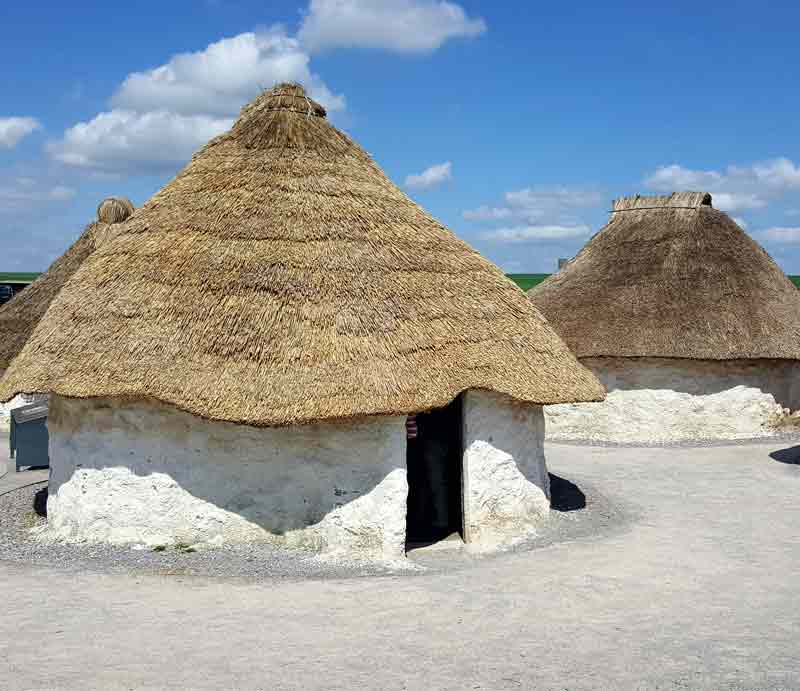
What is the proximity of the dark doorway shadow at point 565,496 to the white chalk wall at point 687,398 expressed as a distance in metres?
5.72

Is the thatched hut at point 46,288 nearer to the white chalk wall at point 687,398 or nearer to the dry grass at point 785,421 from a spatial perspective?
the white chalk wall at point 687,398

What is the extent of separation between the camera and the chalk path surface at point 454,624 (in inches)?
320

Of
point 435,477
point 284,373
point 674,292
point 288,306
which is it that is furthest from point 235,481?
point 674,292

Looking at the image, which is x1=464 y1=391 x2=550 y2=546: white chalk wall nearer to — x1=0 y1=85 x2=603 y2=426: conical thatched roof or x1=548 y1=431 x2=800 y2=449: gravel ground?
x1=0 y1=85 x2=603 y2=426: conical thatched roof

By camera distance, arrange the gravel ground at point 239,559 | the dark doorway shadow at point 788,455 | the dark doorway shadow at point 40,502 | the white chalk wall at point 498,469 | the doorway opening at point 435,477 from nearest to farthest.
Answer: the gravel ground at point 239,559
the white chalk wall at point 498,469
the doorway opening at point 435,477
the dark doorway shadow at point 40,502
the dark doorway shadow at point 788,455

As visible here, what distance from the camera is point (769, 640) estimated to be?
29.7 ft

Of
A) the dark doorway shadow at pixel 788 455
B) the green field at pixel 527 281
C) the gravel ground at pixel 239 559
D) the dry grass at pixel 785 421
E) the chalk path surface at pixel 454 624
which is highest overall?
the green field at pixel 527 281

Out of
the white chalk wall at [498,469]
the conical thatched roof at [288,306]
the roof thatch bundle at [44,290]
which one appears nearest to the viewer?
the conical thatched roof at [288,306]

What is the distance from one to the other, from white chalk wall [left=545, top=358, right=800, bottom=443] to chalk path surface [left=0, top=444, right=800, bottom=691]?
9.12 m

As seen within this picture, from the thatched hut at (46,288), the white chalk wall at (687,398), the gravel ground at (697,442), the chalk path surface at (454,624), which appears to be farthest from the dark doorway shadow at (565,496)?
the thatched hut at (46,288)

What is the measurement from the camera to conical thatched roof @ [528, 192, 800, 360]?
22.0 metres

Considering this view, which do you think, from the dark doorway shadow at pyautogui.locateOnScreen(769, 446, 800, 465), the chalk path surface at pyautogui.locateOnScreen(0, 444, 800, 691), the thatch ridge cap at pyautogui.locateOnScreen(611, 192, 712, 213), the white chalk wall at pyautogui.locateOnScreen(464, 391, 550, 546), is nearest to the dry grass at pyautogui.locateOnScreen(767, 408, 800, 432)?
the dark doorway shadow at pyautogui.locateOnScreen(769, 446, 800, 465)

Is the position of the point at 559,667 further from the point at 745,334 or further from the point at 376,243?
the point at 745,334

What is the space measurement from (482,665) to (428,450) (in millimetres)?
6465
